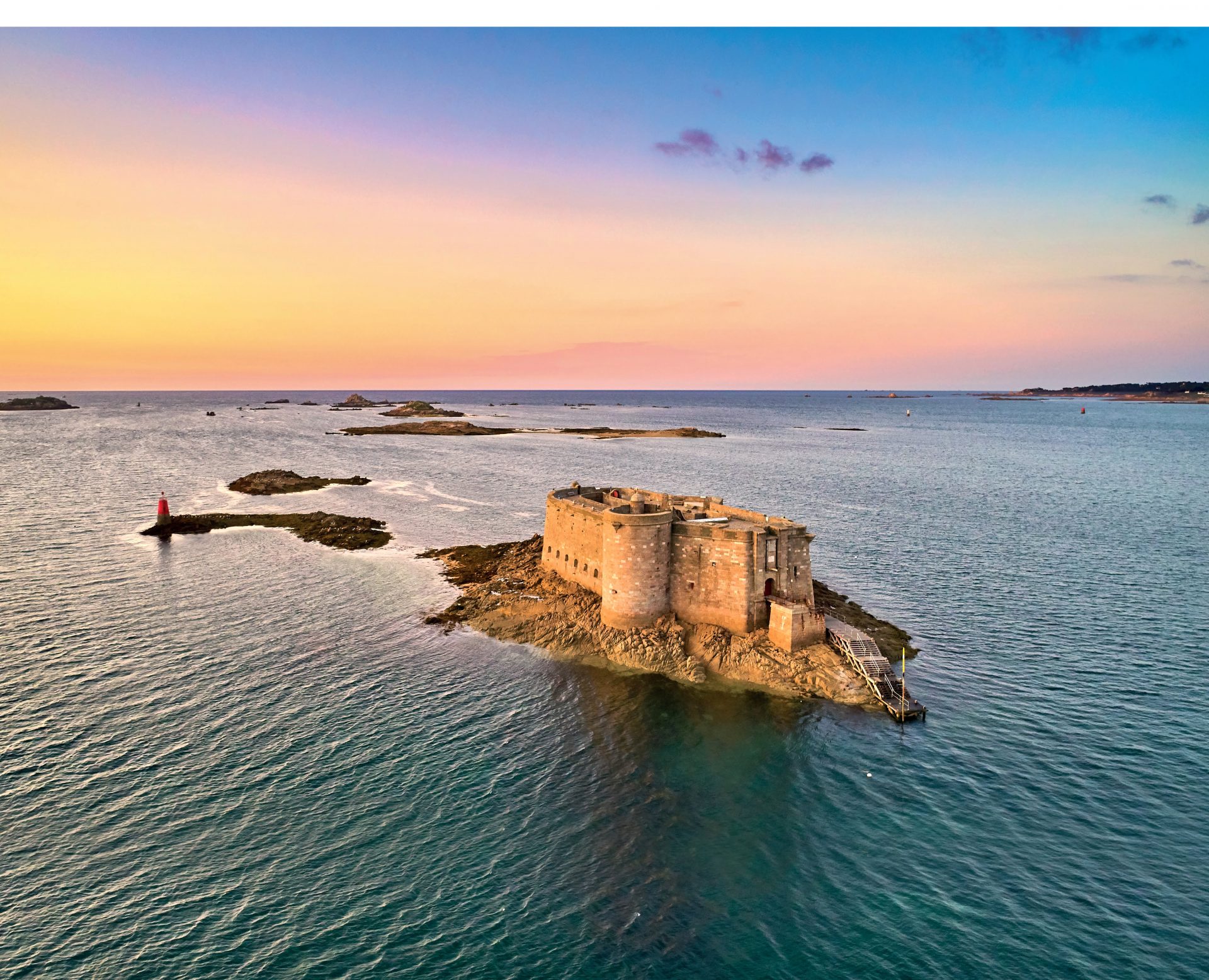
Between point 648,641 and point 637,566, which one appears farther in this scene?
point 637,566

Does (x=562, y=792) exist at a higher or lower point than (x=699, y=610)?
lower

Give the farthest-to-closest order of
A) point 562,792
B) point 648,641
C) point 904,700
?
1. point 648,641
2. point 904,700
3. point 562,792

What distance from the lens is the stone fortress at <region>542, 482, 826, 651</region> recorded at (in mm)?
41188

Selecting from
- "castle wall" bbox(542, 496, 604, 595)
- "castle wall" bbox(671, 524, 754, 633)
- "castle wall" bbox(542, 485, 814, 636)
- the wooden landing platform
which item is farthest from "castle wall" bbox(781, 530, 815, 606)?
"castle wall" bbox(542, 496, 604, 595)

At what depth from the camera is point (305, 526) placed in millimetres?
77375

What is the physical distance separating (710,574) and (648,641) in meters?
6.10

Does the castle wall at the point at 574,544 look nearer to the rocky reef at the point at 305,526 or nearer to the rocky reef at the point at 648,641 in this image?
the rocky reef at the point at 648,641

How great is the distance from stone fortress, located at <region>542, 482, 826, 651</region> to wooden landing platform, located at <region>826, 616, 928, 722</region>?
5.03 feet

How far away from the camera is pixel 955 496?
9944 centimetres

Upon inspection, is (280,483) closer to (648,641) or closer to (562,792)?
(648,641)

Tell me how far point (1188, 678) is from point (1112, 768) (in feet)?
48.3

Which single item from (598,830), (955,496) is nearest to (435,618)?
(598,830)

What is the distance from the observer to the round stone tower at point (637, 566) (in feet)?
139

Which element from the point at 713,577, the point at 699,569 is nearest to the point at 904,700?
the point at 713,577
